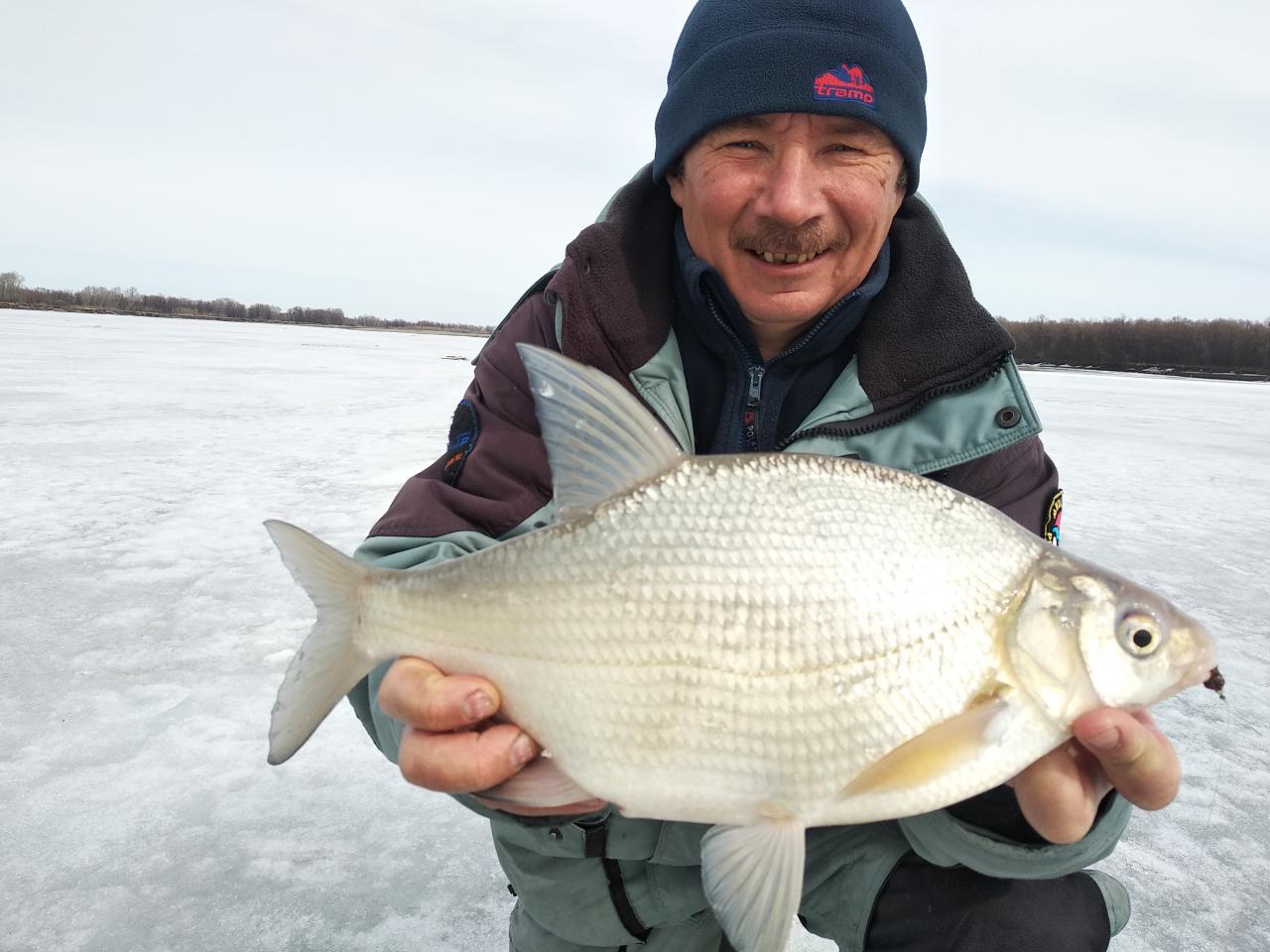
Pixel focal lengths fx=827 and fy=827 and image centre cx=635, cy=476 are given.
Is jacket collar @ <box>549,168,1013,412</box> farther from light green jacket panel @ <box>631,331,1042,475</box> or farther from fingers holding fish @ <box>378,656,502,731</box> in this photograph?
fingers holding fish @ <box>378,656,502,731</box>

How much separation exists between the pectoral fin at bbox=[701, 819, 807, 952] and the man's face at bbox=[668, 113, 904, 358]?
1.17 metres

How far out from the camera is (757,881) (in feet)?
4.34

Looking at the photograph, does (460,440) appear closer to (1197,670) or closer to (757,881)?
(757,881)

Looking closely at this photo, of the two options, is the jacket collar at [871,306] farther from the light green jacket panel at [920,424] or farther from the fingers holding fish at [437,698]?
the fingers holding fish at [437,698]

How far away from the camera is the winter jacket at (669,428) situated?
1.82 meters

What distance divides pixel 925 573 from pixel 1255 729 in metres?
2.15

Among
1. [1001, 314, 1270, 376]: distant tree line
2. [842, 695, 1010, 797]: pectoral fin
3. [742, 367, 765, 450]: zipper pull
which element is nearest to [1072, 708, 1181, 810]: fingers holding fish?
[842, 695, 1010, 797]: pectoral fin

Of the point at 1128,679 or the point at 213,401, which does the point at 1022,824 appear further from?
the point at 213,401

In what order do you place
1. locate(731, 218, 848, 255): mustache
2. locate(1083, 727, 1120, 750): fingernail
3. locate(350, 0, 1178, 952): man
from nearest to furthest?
locate(1083, 727, 1120, 750): fingernail < locate(350, 0, 1178, 952): man < locate(731, 218, 848, 255): mustache

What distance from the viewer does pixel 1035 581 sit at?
4.45 ft

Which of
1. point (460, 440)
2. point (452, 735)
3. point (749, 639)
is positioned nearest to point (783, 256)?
point (460, 440)

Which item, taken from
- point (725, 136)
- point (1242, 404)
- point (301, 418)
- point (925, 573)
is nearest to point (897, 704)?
point (925, 573)

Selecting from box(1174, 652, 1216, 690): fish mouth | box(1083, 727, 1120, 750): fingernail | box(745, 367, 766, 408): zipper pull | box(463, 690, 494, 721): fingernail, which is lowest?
box(463, 690, 494, 721): fingernail

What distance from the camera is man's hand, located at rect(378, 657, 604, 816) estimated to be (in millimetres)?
1386
